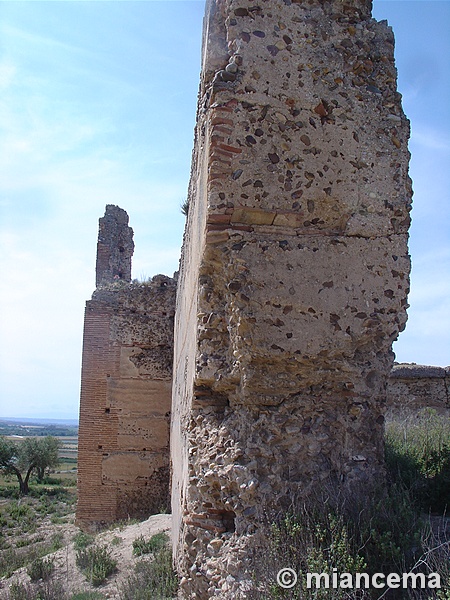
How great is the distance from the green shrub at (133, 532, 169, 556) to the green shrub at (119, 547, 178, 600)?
657 millimetres

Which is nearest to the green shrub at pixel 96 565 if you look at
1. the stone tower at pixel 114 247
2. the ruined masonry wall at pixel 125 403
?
the ruined masonry wall at pixel 125 403

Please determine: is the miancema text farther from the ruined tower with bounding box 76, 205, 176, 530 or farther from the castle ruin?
the ruined tower with bounding box 76, 205, 176, 530

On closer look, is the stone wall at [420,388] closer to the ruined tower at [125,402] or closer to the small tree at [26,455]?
the ruined tower at [125,402]

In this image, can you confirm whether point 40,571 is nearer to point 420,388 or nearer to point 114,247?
point 420,388

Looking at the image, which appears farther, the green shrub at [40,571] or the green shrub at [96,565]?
the green shrub at [40,571]

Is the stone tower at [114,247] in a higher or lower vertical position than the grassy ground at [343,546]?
higher

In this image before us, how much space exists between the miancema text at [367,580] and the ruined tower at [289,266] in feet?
2.22

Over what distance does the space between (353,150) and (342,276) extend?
953 mm

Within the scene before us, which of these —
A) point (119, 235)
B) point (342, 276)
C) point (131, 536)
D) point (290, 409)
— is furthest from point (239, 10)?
point (119, 235)

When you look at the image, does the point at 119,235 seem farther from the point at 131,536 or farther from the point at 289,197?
the point at 289,197

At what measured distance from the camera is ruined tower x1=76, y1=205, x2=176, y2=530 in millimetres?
10898

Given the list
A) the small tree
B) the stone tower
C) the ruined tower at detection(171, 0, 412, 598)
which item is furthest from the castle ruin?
the small tree

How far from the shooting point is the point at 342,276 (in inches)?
148

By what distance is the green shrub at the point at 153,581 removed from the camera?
422cm
